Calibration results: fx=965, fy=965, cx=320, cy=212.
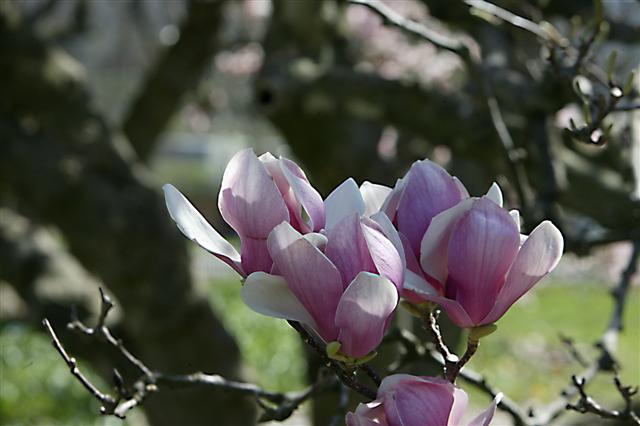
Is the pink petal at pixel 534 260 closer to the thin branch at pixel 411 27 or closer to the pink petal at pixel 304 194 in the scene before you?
the pink petal at pixel 304 194

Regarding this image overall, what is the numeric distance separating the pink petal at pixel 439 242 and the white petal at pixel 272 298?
0.36 ft

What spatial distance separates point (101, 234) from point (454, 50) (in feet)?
5.71

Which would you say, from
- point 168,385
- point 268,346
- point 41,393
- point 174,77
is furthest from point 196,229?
point 268,346

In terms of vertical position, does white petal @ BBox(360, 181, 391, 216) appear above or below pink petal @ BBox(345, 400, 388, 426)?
above

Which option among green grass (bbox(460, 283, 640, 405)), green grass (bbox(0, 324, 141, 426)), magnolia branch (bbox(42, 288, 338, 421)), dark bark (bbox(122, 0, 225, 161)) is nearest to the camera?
magnolia branch (bbox(42, 288, 338, 421))

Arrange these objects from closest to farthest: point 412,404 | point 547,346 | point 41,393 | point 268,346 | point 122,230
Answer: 1. point 412,404
2. point 122,230
3. point 41,393
4. point 268,346
5. point 547,346

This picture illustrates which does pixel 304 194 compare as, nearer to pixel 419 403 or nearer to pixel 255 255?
pixel 255 255

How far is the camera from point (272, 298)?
0.77 m

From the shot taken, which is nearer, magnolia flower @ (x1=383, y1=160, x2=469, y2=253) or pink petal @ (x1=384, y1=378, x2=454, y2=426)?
pink petal @ (x1=384, y1=378, x2=454, y2=426)

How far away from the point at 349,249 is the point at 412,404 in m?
0.13

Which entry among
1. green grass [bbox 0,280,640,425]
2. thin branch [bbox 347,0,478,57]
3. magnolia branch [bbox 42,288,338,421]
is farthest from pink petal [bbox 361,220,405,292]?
green grass [bbox 0,280,640,425]

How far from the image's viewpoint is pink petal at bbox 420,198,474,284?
2.58 ft

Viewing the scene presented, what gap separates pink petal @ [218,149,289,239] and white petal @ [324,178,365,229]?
46 millimetres

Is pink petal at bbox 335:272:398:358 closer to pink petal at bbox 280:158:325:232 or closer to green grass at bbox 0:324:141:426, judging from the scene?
pink petal at bbox 280:158:325:232
